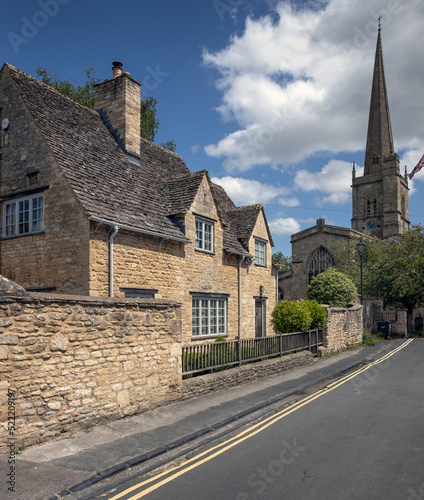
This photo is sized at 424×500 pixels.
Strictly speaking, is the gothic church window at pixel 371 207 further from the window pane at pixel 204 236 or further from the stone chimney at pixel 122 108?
the stone chimney at pixel 122 108

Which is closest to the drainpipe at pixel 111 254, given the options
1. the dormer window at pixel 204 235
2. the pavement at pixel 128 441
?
the pavement at pixel 128 441

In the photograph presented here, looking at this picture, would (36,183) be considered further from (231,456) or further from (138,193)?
(231,456)

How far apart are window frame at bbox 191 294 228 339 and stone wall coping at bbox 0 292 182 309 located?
6.34 meters

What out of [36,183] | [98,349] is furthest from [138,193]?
[98,349]

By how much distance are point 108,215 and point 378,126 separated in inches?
2837

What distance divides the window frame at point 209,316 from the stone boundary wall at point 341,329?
489 cm

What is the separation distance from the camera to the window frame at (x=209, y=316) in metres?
16.7

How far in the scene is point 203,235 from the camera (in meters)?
17.5

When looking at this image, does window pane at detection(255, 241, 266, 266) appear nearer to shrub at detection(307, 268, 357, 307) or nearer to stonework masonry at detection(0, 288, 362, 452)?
shrub at detection(307, 268, 357, 307)

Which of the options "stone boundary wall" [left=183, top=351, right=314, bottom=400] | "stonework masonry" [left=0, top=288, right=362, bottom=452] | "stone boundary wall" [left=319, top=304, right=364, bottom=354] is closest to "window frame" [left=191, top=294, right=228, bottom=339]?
"stone boundary wall" [left=183, top=351, right=314, bottom=400]

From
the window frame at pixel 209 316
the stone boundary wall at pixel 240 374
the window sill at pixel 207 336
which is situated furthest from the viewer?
the window frame at pixel 209 316

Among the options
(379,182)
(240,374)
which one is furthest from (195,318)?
(379,182)

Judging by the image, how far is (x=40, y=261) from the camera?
13.4 m

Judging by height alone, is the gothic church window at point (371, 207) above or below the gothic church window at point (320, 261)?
above
